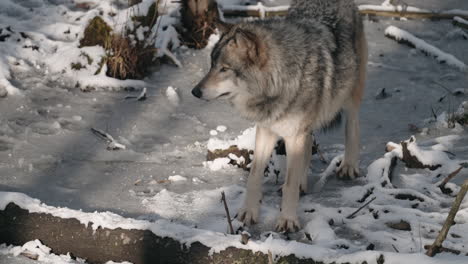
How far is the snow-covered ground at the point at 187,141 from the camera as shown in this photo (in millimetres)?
4430

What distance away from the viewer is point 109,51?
6906 mm

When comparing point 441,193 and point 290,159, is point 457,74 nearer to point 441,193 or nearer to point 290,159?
point 441,193

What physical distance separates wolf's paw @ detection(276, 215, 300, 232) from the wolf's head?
35.1 inches

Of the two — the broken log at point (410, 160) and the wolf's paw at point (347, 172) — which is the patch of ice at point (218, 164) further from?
the broken log at point (410, 160)

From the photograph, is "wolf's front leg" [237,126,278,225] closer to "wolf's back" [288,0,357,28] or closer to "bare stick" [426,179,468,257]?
"wolf's back" [288,0,357,28]

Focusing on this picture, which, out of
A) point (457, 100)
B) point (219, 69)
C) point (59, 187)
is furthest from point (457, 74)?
point (59, 187)

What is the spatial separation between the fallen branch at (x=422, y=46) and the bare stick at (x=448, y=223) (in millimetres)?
4681

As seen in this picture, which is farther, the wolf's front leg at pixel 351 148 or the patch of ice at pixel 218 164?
the patch of ice at pixel 218 164

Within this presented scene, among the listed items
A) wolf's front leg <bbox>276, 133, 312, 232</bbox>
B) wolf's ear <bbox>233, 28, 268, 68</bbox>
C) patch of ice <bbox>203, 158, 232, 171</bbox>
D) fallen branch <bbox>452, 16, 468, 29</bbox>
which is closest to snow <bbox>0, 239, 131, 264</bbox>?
wolf's front leg <bbox>276, 133, 312, 232</bbox>

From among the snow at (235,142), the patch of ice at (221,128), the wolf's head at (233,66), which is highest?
the wolf's head at (233,66)

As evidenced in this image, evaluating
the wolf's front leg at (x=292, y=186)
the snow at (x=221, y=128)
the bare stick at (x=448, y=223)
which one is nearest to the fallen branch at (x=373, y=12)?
the snow at (x=221, y=128)

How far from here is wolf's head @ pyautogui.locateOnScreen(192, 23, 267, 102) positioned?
4148mm

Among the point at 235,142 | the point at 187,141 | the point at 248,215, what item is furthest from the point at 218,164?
the point at 248,215

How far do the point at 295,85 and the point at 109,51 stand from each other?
310cm
